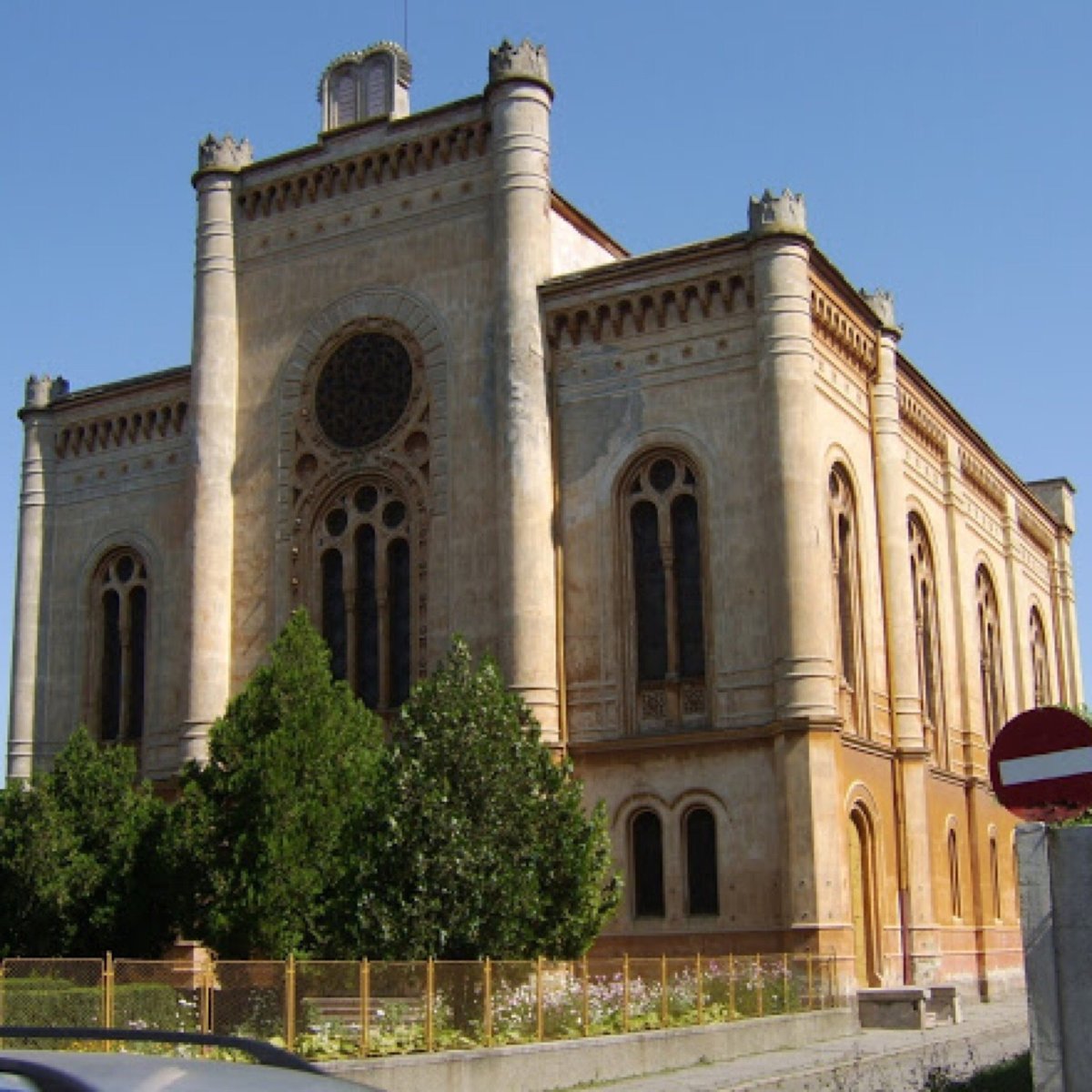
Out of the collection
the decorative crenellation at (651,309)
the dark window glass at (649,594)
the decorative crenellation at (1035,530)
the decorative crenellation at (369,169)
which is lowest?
the dark window glass at (649,594)

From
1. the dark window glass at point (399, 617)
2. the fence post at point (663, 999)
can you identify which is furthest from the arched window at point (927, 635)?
the fence post at point (663, 999)

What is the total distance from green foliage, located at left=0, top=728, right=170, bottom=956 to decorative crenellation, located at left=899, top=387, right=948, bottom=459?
19569 mm

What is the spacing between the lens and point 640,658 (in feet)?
107

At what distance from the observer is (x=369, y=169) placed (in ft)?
122

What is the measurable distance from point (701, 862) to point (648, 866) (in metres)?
1.12

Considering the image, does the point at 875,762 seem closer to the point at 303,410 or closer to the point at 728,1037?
the point at 728,1037

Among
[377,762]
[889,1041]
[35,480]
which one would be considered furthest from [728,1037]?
[35,480]

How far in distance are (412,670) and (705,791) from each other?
688 cm

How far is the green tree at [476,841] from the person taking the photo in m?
22.9

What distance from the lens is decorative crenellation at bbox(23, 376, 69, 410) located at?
41688 millimetres

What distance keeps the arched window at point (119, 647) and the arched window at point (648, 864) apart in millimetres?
13007

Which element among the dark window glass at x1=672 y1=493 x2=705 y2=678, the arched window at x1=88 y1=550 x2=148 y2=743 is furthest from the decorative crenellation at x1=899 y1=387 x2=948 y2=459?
the arched window at x1=88 y1=550 x2=148 y2=743

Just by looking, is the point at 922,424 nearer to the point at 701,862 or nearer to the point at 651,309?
the point at 651,309

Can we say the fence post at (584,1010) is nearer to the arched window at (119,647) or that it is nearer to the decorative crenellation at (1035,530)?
the arched window at (119,647)
